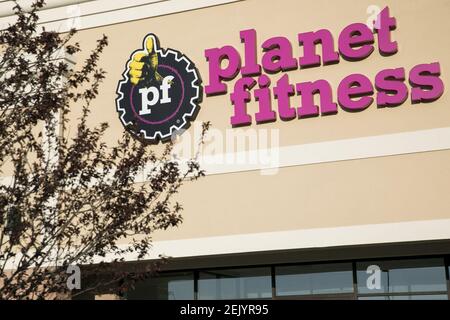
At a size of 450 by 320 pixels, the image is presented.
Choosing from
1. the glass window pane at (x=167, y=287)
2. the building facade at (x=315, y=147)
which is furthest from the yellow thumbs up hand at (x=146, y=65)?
the glass window pane at (x=167, y=287)

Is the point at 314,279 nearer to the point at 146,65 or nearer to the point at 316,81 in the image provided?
the point at 316,81

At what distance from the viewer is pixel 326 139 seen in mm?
18547

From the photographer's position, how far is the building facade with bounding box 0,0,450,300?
17750mm

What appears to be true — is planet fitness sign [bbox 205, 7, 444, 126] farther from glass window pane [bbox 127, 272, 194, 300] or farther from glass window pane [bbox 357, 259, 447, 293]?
glass window pane [bbox 127, 272, 194, 300]

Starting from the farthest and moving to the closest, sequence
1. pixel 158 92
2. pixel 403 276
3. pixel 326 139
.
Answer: pixel 158 92
pixel 403 276
pixel 326 139

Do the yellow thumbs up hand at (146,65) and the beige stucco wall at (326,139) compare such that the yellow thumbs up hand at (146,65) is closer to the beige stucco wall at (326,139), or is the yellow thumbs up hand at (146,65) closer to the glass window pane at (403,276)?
the beige stucco wall at (326,139)

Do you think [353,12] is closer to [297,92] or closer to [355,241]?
[297,92]

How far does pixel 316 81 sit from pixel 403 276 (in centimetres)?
550

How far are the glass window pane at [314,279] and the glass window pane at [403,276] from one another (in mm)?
387

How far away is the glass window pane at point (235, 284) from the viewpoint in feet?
67.1

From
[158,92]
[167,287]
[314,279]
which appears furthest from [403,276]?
[158,92]

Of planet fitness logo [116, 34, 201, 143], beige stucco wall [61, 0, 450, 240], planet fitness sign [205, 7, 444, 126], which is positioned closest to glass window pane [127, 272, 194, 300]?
beige stucco wall [61, 0, 450, 240]

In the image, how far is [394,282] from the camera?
63.1 ft

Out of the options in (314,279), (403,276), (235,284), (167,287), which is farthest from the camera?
(167,287)
